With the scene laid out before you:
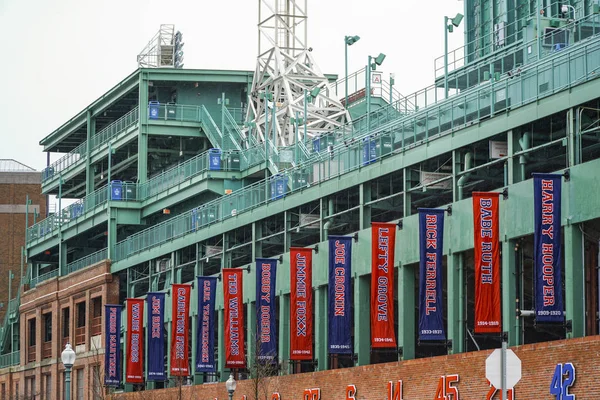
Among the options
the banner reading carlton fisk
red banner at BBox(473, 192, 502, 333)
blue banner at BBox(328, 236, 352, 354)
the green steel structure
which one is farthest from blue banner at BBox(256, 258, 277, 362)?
red banner at BBox(473, 192, 502, 333)

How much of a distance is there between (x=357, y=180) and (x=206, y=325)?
14.0m

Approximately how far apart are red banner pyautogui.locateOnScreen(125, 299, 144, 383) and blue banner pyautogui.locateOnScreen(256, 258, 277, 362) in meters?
18.5

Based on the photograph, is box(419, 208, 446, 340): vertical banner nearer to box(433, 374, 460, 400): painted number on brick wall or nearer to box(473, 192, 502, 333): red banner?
box(433, 374, 460, 400): painted number on brick wall

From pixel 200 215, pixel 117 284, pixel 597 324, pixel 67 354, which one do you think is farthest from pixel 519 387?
pixel 117 284

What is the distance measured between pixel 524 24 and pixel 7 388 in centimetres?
4769

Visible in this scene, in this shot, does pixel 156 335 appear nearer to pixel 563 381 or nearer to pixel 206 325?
pixel 206 325

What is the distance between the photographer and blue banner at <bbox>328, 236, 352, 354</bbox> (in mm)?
53731

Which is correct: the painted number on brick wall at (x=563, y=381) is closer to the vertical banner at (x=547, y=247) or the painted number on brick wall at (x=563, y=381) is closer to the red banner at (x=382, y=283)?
the vertical banner at (x=547, y=247)

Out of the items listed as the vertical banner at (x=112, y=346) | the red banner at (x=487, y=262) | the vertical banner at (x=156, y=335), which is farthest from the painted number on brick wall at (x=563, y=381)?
the vertical banner at (x=112, y=346)

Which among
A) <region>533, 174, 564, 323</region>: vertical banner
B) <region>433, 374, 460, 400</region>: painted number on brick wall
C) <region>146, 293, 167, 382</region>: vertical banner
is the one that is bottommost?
<region>433, 374, 460, 400</region>: painted number on brick wall

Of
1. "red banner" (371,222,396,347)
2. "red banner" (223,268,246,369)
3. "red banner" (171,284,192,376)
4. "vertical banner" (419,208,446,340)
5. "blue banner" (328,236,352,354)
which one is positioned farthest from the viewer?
"red banner" (171,284,192,376)

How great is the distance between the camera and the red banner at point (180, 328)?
227 feet

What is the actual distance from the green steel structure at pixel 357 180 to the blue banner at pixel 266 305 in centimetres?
111

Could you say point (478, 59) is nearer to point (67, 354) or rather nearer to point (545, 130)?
point (545, 130)
